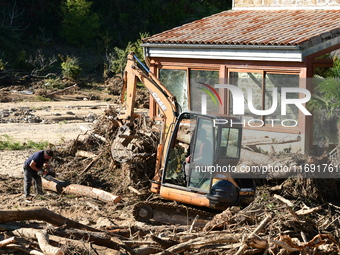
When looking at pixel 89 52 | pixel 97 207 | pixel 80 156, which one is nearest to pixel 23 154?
pixel 80 156

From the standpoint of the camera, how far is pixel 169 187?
41.3 ft

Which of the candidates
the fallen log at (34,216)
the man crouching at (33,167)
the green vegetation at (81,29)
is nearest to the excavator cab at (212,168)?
the fallen log at (34,216)

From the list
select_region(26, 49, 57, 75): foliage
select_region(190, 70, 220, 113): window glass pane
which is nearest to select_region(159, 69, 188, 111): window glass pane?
select_region(190, 70, 220, 113): window glass pane

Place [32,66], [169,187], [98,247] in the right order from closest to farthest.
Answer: [98,247]
[169,187]
[32,66]

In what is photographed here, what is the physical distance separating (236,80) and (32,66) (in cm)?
1941

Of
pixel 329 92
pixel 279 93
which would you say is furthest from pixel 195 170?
pixel 279 93

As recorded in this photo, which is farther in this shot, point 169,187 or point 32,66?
point 32,66

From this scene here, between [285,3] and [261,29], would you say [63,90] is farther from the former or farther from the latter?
[261,29]

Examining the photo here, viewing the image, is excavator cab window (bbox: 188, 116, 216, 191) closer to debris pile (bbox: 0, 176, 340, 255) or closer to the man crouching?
debris pile (bbox: 0, 176, 340, 255)

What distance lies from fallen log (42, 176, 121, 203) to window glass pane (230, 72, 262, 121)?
5285 millimetres

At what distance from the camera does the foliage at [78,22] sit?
3831 cm

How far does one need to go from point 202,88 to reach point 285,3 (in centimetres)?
456

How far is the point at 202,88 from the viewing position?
18.7 meters

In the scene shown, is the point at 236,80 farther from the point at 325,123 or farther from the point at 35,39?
the point at 35,39
